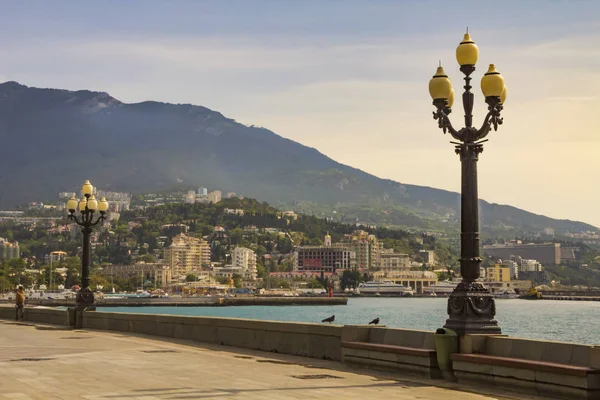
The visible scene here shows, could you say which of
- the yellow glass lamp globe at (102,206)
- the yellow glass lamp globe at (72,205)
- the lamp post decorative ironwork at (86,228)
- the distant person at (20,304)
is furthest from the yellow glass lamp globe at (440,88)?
the distant person at (20,304)

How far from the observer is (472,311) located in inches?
731

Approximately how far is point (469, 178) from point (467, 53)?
2541 mm

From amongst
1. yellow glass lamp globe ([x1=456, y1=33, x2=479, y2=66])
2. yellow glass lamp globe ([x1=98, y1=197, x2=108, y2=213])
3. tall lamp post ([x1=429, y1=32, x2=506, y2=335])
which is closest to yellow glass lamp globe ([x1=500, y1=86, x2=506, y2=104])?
tall lamp post ([x1=429, y1=32, x2=506, y2=335])

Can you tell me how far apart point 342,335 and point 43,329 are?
18.5m

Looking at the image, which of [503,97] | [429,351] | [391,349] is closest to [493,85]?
[503,97]

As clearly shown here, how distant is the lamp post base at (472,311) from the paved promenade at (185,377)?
122cm

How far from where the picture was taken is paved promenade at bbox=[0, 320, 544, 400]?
52.6ft

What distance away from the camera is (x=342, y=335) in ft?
72.6

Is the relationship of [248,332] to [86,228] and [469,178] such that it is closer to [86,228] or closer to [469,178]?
[469,178]

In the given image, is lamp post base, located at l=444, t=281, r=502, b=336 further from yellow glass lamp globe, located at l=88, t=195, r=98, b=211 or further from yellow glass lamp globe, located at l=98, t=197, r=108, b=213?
yellow glass lamp globe, located at l=98, t=197, r=108, b=213

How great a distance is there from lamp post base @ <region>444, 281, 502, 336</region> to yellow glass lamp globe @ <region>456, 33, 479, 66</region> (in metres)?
4.41

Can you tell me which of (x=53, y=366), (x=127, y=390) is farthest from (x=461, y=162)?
(x=53, y=366)

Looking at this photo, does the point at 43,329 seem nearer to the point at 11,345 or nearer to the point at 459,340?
the point at 11,345

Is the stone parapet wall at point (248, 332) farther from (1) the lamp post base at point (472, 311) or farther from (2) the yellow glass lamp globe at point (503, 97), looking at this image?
(2) the yellow glass lamp globe at point (503, 97)
